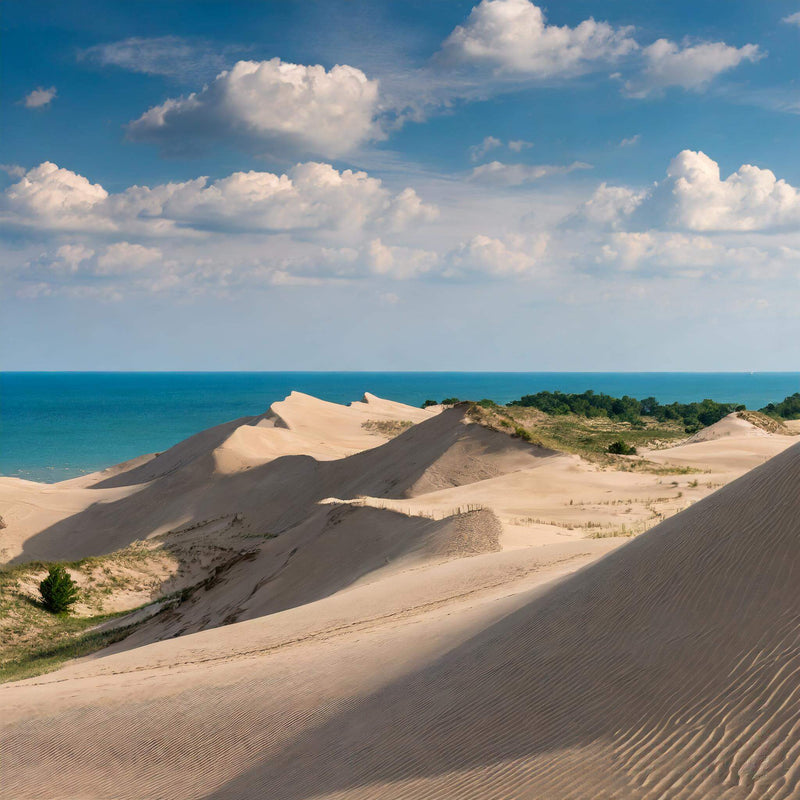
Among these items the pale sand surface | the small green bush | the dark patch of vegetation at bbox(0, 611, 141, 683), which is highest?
the pale sand surface

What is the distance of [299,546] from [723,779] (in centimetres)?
1694

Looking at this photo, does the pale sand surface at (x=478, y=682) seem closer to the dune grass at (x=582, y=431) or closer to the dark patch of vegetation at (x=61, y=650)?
the dark patch of vegetation at (x=61, y=650)

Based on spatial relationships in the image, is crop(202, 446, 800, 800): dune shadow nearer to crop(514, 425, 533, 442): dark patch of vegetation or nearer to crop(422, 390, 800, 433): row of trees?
crop(514, 425, 533, 442): dark patch of vegetation

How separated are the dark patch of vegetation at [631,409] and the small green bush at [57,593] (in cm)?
4171

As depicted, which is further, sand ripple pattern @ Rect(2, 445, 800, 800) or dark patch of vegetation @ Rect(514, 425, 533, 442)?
dark patch of vegetation @ Rect(514, 425, 533, 442)

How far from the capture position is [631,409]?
62656mm

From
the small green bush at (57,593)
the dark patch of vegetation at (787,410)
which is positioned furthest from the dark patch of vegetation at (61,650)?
the dark patch of vegetation at (787,410)

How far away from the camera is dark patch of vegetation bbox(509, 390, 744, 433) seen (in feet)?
193

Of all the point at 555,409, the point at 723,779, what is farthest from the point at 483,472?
the point at 555,409

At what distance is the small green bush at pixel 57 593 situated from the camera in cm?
2138

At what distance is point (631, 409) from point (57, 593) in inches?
1995

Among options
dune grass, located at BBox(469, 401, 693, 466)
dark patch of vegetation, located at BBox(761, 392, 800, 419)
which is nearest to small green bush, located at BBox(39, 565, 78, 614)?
dune grass, located at BBox(469, 401, 693, 466)

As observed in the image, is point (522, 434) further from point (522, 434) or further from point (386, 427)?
point (386, 427)

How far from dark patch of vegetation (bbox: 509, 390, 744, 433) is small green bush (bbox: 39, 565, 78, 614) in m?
41.7
